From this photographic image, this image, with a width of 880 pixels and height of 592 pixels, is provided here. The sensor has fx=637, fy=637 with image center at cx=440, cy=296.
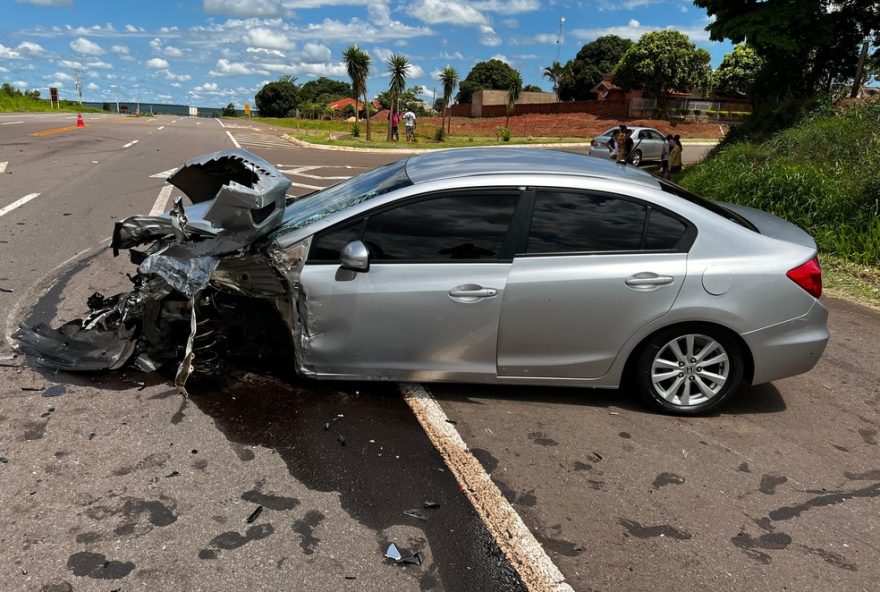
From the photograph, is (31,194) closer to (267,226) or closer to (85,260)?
(85,260)

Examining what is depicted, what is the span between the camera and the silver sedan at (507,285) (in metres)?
3.86

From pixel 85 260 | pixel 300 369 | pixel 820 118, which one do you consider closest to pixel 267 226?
pixel 300 369

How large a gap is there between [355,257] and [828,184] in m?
8.77

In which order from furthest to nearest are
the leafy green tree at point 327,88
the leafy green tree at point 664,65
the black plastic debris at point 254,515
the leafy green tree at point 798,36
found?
the leafy green tree at point 327,88 → the leafy green tree at point 664,65 → the leafy green tree at point 798,36 → the black plastic debris at point 254,515

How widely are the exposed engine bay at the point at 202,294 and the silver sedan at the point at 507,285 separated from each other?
1 cm

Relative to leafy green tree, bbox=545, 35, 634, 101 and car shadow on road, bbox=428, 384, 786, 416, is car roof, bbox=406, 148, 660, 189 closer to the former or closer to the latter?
car shadow on road, bbox=428, 384, 786, 416

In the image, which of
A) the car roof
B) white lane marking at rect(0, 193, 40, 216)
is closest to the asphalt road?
the car roof

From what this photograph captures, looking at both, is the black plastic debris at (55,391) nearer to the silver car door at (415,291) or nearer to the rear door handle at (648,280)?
the silver car door at (415,291)

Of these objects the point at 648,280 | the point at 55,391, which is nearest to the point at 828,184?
the point at 648,280

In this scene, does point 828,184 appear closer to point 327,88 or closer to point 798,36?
point 798,36

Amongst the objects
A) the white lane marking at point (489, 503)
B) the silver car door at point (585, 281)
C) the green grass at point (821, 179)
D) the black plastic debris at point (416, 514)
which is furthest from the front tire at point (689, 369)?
the green grass at point (821, 179)

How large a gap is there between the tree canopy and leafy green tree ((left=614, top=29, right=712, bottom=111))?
23872mm

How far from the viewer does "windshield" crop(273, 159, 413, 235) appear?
411cm

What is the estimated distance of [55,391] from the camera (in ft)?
13.2
